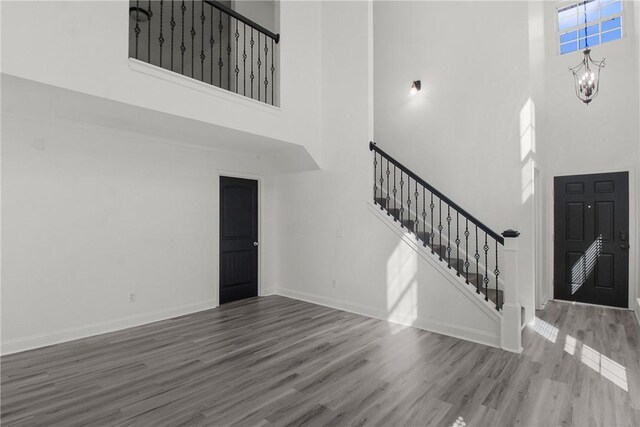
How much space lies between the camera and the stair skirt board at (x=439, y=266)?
3779mm

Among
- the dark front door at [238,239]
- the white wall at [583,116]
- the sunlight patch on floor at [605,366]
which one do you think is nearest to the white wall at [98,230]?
the dark front door at [238,239]

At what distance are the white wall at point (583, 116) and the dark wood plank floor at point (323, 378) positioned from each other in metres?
2.07

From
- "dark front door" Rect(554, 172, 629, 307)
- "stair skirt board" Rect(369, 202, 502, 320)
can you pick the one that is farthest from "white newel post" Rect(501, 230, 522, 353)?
"dark front door" Rect(554, 172, 629, 307)

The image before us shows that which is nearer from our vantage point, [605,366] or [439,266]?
[605,366]

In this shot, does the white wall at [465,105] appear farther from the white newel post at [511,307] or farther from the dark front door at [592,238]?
the dark front door at [592,238]

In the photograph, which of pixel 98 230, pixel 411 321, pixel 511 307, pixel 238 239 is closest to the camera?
pixel 511 307

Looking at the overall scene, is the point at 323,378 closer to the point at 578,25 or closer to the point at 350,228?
the point at 350,228

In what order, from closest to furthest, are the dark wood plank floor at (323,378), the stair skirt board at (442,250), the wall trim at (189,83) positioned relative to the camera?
the dark wood plank floor at (323,378) → the wall trim at (189,83) → the stair skirt board at (442,250)

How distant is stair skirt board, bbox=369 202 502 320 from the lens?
3.78 meters

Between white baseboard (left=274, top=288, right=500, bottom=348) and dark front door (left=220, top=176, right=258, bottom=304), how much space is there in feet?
2.68

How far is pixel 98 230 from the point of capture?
13.6ft

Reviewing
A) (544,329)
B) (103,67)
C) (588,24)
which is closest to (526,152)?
(544,329)

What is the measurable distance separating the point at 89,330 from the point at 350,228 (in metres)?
3.65

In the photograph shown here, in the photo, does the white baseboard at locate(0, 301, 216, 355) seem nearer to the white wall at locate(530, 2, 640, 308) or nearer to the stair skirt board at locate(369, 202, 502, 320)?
the stair skirt board at locate(369, 202, 502, 320)
